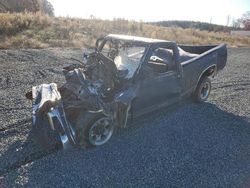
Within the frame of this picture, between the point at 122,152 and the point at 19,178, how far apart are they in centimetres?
159

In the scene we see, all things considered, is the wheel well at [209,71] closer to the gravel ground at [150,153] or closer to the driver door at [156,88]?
the gravel ground at [150,153]

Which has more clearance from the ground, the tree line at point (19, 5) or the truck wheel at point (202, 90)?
the tree line at point (19, 5)

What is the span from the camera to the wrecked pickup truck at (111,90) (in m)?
4.16

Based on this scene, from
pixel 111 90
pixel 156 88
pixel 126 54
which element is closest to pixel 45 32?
pixel 126 54

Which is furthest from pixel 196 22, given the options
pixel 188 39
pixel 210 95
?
pixel 210 95

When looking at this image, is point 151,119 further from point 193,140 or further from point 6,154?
point 6,154

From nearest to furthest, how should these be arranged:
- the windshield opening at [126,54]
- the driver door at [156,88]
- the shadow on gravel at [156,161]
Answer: the shadow on gravel at [156,161], the driver door at [156,88], the windshield opening at [126,54]

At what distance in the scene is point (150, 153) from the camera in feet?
14.3

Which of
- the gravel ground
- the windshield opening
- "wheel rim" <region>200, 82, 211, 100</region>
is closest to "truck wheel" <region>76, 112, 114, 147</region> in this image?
the gravel ground

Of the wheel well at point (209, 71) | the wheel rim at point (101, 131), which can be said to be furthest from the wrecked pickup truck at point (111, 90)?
the wheel well at point (209, 71)

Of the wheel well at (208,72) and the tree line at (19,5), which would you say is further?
the tree line at (19,5)

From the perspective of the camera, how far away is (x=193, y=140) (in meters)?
4.89

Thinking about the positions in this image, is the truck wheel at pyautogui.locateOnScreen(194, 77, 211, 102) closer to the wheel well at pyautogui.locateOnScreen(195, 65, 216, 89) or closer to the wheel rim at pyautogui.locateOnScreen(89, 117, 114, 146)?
the wheel well at pyautogui.locateOnScreen(195, 65, 216, 89)

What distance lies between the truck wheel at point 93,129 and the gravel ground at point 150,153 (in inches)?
5.5
